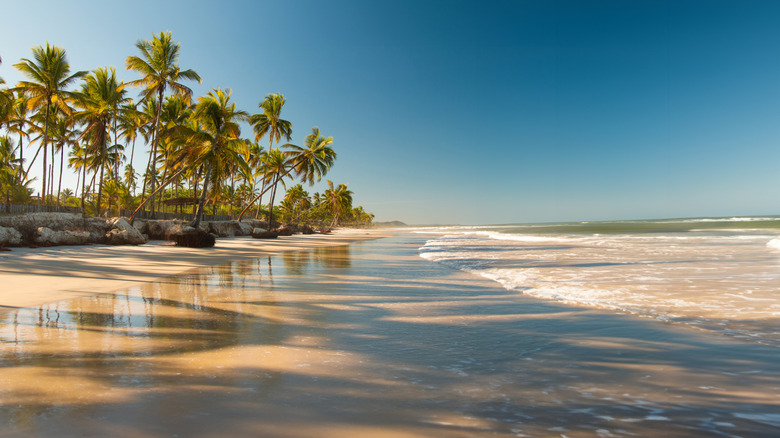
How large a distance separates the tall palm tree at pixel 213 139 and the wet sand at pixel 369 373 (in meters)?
21.2

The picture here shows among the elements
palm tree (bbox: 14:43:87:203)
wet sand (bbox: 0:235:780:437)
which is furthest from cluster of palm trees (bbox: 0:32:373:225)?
wet sand (bbox: 0:235:780:437)

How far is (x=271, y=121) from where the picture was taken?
39281 mm

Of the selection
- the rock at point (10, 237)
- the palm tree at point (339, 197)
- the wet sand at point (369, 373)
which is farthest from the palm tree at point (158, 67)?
the palm tree at point (339, 197)

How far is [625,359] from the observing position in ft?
12.0

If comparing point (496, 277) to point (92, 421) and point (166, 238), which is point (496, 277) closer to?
point (92, 421)

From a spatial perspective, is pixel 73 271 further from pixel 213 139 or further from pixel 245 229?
pixel 245 229

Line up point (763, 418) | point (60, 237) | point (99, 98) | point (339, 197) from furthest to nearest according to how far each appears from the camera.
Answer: point (339, 197), point (99, 98), point (60, 237), point (763, 418)

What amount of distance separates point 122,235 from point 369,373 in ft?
64.9

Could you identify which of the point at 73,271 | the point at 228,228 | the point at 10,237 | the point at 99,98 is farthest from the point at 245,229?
the point at 73,271

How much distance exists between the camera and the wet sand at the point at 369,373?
2.33 metres

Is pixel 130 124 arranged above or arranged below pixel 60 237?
above

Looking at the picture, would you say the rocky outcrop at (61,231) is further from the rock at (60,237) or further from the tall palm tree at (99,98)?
the tall palm tree at (99,98)

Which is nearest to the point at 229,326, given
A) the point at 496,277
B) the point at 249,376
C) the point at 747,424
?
the point at 249,376

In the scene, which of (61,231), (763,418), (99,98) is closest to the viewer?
(763,418)
